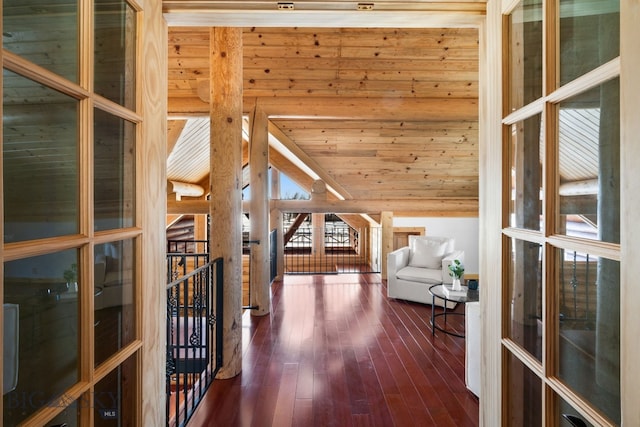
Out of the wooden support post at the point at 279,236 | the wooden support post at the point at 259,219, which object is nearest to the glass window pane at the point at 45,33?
the wooden support post at the point at 259,219

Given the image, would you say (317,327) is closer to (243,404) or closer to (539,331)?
(243,404)

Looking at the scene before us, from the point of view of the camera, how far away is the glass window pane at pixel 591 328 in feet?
2.12

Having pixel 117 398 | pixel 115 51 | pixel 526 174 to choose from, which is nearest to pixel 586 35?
pixel 526 174

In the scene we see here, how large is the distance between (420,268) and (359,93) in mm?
2591

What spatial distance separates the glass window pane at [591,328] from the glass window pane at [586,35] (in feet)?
1.33

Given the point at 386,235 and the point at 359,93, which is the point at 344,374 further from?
the point at 386,235

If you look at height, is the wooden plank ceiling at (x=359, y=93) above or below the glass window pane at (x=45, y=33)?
above

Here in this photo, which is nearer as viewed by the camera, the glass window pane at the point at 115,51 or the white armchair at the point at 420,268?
the glass window pane at the point at 115,51

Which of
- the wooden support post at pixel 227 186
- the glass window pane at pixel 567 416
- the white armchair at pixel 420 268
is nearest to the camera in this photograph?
the glass window pane at pixel 567 416

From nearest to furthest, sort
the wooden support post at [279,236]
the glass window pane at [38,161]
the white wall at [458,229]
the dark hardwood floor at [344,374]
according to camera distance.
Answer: the glass window pane at [38,161] < the dark hardwood floor at [344,374] < the wooden support post at [279,236] < the white wall at [458,229]

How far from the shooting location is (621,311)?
1.95ft

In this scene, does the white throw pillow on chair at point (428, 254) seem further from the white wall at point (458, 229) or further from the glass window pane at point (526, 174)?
the glass window pane at point (526, 174)

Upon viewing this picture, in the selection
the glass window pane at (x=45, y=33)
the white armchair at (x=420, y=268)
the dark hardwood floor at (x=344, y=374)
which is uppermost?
the glass window pane at (x=45, y=33)

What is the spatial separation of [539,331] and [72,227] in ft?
3.77
